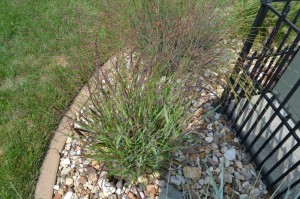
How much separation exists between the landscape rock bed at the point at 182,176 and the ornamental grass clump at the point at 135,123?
11cm

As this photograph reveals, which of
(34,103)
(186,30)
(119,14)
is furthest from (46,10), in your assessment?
(186,30)

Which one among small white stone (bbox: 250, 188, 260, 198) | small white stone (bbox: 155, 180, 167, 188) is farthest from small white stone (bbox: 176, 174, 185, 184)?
small white stone (bbox: 250, 188, 260, 198)

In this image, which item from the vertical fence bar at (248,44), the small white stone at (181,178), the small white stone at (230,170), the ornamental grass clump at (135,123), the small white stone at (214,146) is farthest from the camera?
the small white stone at (214,146)

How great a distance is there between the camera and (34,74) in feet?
8.71

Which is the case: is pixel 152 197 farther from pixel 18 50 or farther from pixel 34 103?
pixel 18 50

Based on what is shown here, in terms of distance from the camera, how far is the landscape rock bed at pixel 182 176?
A: 1793mm

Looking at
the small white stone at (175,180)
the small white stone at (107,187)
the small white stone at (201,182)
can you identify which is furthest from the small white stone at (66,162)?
the small white stone at (201,182)

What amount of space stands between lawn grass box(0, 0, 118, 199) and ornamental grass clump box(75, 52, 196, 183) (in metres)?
0.30

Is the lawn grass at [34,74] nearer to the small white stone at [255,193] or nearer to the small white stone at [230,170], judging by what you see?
the small white stone at [230,170]

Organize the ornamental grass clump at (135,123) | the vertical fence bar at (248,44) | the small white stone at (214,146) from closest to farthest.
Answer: the ornamental grass clump at (135,123) < the vertical fence bar at (248,44) < the small white stone at (214,146)

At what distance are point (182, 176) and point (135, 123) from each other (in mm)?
616

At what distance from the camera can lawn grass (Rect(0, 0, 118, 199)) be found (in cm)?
195

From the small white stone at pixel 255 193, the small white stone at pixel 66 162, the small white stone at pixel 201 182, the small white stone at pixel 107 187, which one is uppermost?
the small white stone at pixel 255 193

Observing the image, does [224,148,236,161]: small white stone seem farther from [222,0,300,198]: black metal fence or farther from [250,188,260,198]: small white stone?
[250,188,260,198]: small white stone
